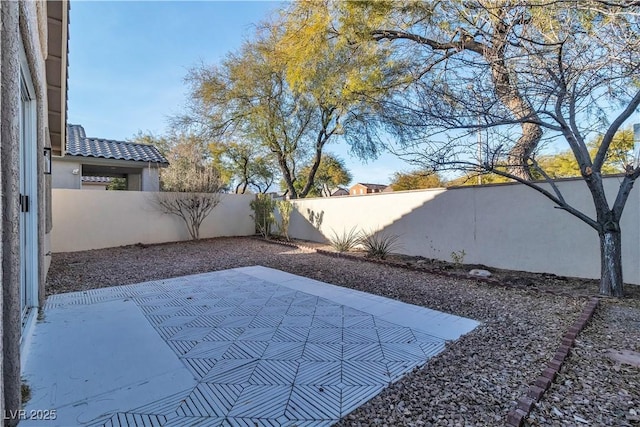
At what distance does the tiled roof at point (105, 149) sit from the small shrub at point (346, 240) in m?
7.97

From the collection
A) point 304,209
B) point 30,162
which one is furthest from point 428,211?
point 30,162

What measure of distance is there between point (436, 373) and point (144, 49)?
11405mm

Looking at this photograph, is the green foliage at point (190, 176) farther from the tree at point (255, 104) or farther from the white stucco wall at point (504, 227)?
the white stucco wall at point (504, 227)

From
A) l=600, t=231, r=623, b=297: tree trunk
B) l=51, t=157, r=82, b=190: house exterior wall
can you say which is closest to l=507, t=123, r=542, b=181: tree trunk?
l=600, t=231, r=623, b=297: tree trunk

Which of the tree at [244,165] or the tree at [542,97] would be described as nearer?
the tree at [542,97]

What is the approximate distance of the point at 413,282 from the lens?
5867 millimetres

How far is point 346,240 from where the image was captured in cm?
1013

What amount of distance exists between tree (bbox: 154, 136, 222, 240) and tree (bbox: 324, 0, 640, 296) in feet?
27.2

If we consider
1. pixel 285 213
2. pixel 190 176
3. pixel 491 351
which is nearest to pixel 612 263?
pixel 491 351

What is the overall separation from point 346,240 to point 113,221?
24.7ft

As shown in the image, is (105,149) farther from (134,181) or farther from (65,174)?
(134,181)

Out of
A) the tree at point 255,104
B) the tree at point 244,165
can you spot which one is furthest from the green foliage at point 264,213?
the tree at point 244,165

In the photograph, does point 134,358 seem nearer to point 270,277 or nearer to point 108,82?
point 270,277

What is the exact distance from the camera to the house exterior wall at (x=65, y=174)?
10.9m
